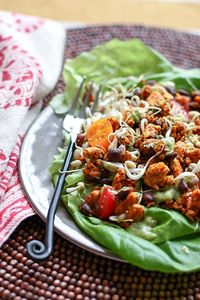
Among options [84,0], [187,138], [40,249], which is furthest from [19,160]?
[84,0]

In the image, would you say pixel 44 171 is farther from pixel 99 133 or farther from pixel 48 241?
pixel 48 241

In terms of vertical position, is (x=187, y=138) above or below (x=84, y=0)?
above

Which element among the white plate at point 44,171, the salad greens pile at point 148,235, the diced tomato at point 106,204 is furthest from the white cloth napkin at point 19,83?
the diced tomato at point 106,204

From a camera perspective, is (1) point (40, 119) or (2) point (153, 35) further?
(2) point (153, 35)

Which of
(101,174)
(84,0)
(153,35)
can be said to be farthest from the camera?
(84,0)

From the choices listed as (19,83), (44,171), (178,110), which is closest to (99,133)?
(44,171)

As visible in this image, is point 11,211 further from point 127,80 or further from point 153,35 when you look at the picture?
point 153,35

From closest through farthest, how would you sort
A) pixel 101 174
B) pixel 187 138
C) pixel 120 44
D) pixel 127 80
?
pixel 101 174 → pixel 187 138 → pixel 127 80 → pixel 120 44
